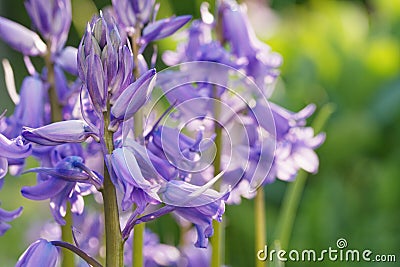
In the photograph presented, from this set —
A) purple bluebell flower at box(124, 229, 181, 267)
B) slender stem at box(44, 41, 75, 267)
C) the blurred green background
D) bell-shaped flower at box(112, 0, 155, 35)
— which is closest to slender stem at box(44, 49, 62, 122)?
slender stem at box(44, 41, 75, 267)

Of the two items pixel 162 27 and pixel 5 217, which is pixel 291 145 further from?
A: pixel 5 217

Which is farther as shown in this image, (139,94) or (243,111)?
(243,111)

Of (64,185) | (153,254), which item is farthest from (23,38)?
(153,254)

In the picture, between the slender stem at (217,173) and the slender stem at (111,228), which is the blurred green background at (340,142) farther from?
the slender stem at (111,228)

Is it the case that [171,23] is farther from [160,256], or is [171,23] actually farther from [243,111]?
[160,256]

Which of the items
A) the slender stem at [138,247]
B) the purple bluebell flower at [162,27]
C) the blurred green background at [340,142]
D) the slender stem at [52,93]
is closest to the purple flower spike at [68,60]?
the slender stem at [52,93]

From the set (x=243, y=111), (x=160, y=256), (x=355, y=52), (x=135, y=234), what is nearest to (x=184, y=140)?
(x=135, y=234)
